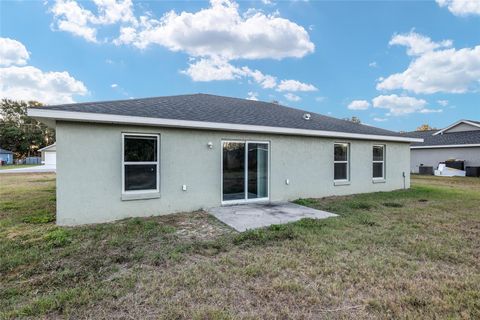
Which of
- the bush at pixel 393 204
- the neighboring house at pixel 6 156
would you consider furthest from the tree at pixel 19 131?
the bush at pixel 393 204

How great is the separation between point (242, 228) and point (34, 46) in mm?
18492

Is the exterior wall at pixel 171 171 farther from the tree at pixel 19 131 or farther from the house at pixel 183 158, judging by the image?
the tree at pixel 19 131

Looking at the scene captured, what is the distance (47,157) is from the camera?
128 feet

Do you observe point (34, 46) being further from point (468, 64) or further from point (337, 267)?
point (468, 64)

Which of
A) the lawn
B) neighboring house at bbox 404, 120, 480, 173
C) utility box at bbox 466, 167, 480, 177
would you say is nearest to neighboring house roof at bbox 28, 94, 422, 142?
the lawn

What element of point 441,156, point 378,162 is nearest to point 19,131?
point 378,162

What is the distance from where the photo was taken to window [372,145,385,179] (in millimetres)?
10742

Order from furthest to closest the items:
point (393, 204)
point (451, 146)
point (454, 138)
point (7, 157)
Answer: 1. point (7, 157)
2. point (454, 138)
3. point (451, 146)
4. point (393, 204)

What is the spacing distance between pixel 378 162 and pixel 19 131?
2673 inches

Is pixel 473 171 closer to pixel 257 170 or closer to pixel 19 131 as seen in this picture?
pixel 257 170

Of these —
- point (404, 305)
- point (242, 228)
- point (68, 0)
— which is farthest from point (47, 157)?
point (404, 305)

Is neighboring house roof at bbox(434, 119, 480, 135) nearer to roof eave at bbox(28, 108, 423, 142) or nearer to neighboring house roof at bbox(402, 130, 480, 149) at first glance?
neighboring house roof at bbox(402, 130, 480, 149)

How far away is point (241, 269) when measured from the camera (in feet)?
11.5

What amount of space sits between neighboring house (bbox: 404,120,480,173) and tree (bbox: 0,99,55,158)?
6419cm
